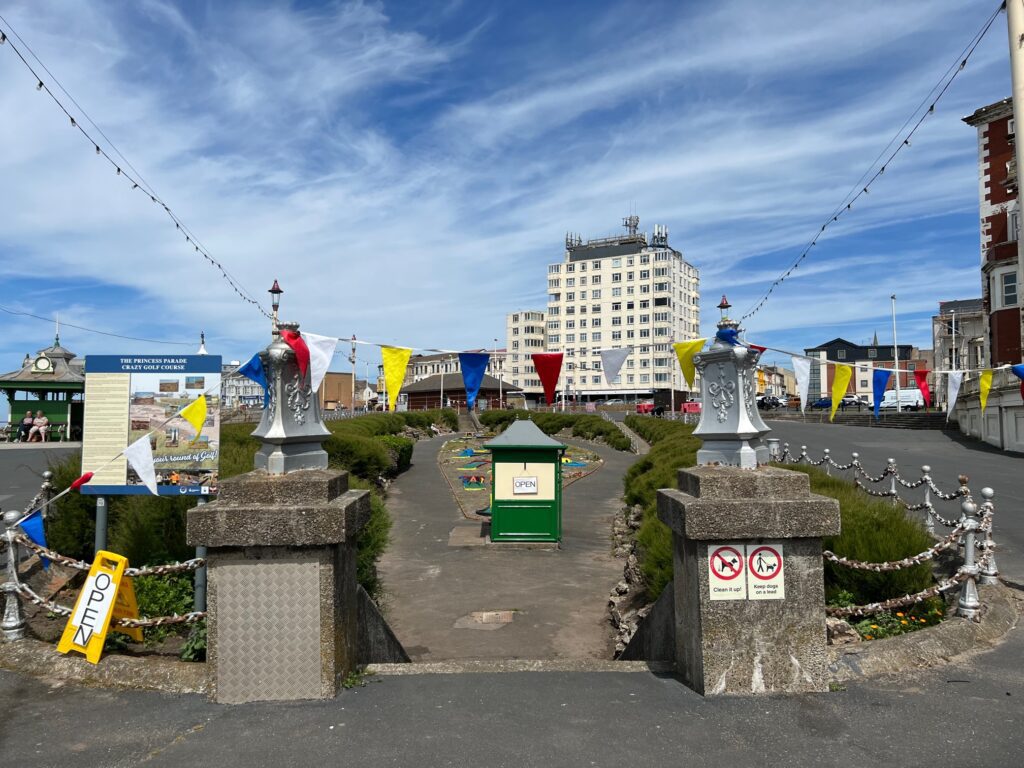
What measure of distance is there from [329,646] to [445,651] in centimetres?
365

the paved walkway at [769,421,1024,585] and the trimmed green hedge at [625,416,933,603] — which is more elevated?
the trimmed green hedge at [625,416,933,603]

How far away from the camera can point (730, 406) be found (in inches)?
185

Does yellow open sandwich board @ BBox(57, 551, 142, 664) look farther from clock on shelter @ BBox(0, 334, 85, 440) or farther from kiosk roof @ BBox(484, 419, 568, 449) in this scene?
clock on shelter @ BBox(0, 334, 85, 440)

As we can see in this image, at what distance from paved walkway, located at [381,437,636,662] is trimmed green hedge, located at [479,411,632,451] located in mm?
20966

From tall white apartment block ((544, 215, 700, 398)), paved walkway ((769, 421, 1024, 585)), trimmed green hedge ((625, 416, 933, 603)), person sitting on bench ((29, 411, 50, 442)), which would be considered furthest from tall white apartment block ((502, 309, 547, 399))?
trimmed green hedge ((625, 416, 933, 603))

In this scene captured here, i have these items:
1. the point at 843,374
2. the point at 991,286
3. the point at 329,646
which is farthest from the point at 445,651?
the point at 991,286

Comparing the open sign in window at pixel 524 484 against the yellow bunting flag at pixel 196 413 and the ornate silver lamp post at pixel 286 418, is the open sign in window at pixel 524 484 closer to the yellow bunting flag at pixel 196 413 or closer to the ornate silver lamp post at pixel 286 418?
the yellow bunting flag at pixel 196 413

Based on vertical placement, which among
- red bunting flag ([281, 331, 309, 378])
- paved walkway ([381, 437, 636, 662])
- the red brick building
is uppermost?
the red brick building

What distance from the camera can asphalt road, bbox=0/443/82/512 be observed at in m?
13.1

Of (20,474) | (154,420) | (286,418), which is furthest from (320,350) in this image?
(20,474)

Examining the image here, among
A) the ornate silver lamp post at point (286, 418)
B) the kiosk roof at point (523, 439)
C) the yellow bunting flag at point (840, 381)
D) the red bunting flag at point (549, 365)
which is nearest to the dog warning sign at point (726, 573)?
the ornate silver lamp post at point (286, 418)

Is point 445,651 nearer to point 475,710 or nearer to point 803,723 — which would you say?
point 475,710

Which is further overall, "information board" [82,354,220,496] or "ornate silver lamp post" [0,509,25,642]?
"information board" [82,354,220,496]

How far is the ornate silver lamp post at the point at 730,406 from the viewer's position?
180 inches
